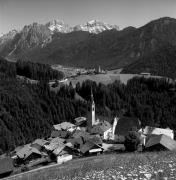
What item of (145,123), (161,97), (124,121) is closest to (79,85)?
(161,97)

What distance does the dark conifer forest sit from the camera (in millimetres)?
124312

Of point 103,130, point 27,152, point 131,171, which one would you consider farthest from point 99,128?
point 131,171

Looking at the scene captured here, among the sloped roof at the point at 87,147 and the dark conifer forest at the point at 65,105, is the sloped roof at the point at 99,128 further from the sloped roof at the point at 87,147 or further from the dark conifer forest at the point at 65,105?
the dark conifer forest at the point at 65,105

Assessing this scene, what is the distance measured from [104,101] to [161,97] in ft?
105

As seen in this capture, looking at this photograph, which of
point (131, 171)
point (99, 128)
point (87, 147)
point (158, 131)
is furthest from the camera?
point (99, 128)

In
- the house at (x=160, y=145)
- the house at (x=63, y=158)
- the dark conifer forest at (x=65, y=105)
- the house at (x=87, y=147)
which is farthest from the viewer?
the dark conifer forest at (x=65, y=105)

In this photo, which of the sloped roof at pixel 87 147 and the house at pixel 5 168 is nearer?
the house at pixel 5 168

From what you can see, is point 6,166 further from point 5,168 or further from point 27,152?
point 27,152

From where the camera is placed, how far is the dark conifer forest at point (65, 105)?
124312 mm

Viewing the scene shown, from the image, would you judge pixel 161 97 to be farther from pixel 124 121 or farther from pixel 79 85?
pixel 124 121

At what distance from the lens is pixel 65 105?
150 meters

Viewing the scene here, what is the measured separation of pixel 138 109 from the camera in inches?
5699

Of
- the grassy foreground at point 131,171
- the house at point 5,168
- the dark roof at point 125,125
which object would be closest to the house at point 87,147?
the house at point 5,168

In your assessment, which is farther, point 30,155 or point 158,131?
point 158,131
